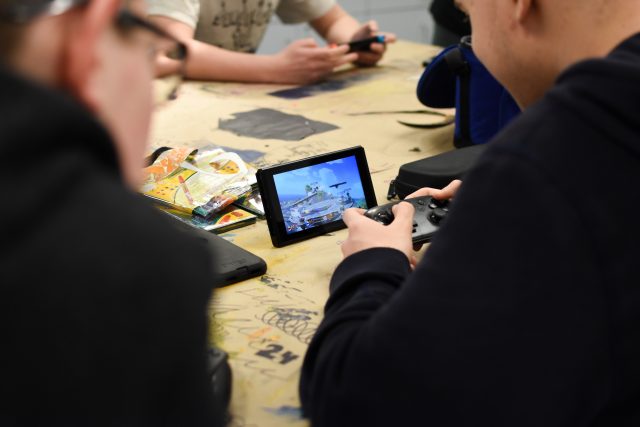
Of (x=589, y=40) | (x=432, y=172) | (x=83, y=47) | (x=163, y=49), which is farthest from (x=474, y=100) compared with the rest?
(x=83, y=47)

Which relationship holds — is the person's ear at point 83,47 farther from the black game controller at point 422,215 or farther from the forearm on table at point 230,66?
the forearm on table at point 230,66

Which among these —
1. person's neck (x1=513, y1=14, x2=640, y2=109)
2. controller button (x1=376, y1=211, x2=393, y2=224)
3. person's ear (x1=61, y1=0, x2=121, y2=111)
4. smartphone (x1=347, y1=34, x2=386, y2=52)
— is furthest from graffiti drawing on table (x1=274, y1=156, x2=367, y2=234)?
smartphone (x1=347, y1=34, x2=386, y2=52)

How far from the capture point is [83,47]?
41 centimetres

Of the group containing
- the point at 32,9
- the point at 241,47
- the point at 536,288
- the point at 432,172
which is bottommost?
the point at 241,47

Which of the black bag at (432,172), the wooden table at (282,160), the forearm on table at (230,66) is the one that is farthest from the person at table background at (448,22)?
the black bag at (432,172)

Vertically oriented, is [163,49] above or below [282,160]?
above

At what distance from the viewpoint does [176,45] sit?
1.73ft

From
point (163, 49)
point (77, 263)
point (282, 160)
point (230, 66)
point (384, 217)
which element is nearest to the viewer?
point (77, 263)

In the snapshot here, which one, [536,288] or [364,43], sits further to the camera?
[364,43]

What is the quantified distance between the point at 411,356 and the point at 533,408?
95 millimetres

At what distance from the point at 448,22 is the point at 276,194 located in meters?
1.59

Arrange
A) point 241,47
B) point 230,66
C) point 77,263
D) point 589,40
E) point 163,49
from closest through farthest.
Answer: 1. point 77,263
2. point 163,49
3. point 589,40
4. point 230,66
5. point 241,47

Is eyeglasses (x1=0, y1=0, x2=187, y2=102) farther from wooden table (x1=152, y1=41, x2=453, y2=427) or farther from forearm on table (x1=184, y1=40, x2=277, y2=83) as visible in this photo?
forearm on table (x1=184, y1=40, x2=277, y2=83)

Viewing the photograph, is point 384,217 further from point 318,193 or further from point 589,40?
point 589,40
